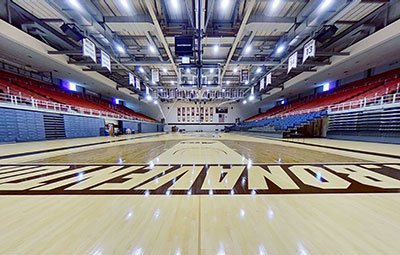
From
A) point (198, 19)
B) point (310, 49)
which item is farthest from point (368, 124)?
point (198, 19)

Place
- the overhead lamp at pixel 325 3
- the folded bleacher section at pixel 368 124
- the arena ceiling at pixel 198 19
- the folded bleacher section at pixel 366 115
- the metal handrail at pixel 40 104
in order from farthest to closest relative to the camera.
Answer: the metal handrail at pixel 40 104, the folded bleacher section at pixel 366 115, the folded bleacher section at pixel 368 124, the arena ceiling at pixel 198 19, the overhead lamp at pixel 325 3

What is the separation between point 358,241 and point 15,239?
5.94 feet

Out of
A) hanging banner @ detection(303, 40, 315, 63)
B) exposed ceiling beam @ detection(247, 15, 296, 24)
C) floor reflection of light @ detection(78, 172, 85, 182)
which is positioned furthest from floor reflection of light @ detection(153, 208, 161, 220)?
hanging banner @ detection(303, 40, 315, 63)

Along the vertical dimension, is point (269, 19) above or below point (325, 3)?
above

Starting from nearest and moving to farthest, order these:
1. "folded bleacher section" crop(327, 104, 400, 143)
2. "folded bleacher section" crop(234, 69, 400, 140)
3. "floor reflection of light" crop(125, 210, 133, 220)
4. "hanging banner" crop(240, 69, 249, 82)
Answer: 1. "floor reflection of light" crop(125, 210, 133, 220)
2. "folded bleacher section" crop(327, 104, 400, 143)
3. "folded bleacher section" crop(234, 69, 400, 140)
4. "hanging banner" crop(240, 69, 249, 82)

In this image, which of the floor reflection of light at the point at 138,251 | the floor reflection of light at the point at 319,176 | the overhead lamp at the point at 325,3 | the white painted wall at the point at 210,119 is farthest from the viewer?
the white painted wall at the point at 210,119

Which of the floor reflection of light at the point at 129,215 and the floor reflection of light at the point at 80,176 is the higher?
the floor reflection of light at the point at 129,215

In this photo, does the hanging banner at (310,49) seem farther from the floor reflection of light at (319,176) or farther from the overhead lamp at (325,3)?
the floor reflection of light at (319,176)

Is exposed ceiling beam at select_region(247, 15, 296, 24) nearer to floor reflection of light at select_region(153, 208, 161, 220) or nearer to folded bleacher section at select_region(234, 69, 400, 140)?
folded bleacher section at select_region(234, 69, 400, 140)

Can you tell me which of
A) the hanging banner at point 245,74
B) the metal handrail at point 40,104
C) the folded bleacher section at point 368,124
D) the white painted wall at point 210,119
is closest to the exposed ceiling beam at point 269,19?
the hanging banner at point 245,74

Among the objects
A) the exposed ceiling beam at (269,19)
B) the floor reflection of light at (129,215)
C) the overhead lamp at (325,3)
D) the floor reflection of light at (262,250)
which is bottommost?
the floor reflection of light at (129,215)

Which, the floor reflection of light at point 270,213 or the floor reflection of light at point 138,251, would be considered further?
the floor reflection of light at point 270,213

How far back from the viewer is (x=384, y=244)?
2.37 ft

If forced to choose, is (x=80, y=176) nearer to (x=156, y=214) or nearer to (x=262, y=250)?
(x=156, y=214)
